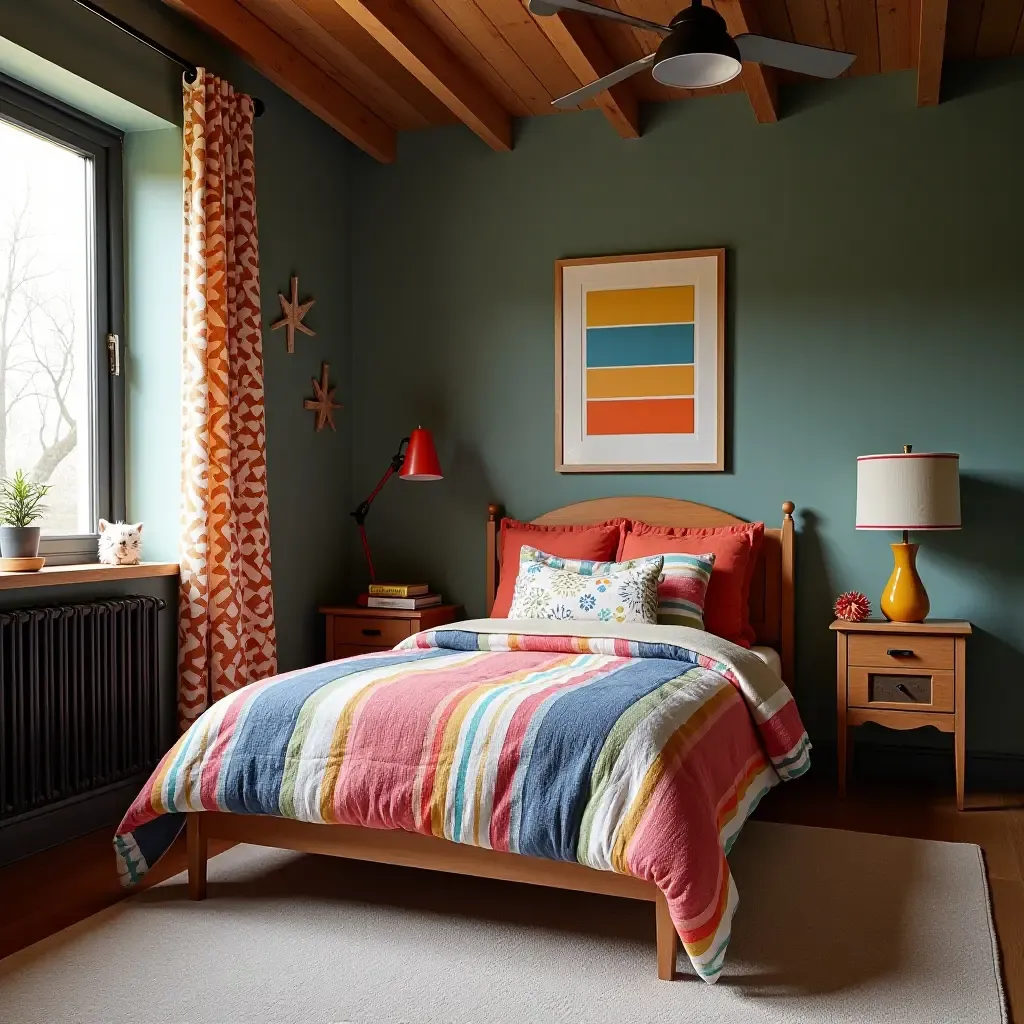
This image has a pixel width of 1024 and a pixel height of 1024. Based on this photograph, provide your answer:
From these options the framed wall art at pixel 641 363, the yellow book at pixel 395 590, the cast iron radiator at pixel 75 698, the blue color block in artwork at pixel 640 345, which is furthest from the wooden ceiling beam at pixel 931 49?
the cast iron radiator at pixel 75 698

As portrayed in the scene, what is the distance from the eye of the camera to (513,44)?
148 inches

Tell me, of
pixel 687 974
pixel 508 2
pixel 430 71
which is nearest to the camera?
pixel 687 974

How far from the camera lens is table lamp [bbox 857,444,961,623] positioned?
3.61 metres

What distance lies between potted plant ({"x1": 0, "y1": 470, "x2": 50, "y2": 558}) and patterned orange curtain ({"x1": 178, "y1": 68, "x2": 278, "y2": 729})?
0.54 m

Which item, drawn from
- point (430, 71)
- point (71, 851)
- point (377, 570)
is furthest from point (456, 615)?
point (430, 71)

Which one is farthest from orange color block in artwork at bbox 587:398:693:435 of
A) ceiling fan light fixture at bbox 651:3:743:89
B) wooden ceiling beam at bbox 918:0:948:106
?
ceiling fan light fixture at bbox 651:3:743:89

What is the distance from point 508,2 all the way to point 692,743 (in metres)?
2.49

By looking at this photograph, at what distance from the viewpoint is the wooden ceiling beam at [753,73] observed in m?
3.36

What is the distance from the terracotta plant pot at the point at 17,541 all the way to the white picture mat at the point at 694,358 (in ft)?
7.06

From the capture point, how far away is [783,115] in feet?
13.5

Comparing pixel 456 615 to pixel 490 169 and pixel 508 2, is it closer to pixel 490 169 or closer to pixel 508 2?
pixel 490 169

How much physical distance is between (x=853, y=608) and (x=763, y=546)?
477mm

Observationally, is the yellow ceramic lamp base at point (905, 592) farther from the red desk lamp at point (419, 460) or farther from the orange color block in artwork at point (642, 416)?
the red desk lamp at point (419, 460)

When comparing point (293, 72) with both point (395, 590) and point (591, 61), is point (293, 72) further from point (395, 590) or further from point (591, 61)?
→ point (395, 590)
